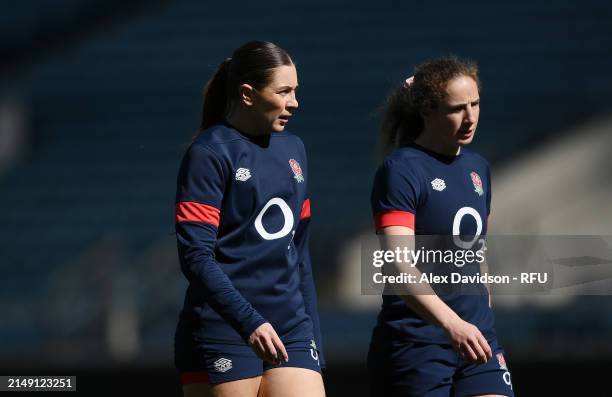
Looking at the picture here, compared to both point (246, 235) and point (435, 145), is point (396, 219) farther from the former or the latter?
point (246, 235)

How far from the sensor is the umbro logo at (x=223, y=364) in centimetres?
410

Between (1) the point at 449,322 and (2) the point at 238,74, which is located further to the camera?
(2) the point at 238,74


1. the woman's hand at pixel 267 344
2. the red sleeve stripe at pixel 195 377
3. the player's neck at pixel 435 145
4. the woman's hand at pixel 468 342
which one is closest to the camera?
the woman's hand at pixel 267 344

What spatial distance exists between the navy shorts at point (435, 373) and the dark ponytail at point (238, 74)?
0.93 m

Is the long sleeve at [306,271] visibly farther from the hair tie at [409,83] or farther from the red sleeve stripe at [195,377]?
the hair tie at [409,83]

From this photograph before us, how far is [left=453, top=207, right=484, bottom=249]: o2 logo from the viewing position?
4.34 meters

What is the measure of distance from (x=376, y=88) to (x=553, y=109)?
2.29m

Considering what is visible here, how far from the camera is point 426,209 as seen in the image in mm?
4324

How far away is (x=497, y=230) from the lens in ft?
34.4

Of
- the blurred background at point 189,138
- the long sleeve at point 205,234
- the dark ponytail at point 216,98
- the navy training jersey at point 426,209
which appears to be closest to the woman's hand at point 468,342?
the navy training jersey at point 426,209

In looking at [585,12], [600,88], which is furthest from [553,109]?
[585,12]

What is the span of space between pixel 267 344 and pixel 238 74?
0.89m

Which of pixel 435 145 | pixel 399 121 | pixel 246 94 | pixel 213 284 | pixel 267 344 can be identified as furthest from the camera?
pixel 399 121

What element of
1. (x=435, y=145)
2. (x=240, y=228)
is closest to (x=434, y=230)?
(x=435, y=145)
